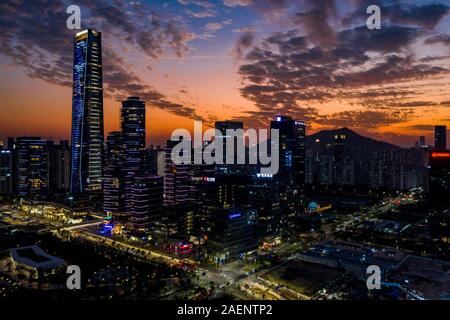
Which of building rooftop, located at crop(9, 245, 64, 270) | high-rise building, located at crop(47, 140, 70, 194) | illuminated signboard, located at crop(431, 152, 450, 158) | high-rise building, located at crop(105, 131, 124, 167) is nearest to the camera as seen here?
building rooftop, located at crop(9, 245, 64, 270)

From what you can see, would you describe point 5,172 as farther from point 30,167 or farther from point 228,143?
point 228,143

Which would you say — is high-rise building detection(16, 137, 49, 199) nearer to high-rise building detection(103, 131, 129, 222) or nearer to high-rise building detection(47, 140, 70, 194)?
high-rise building detection(47, 140, 70, 194)

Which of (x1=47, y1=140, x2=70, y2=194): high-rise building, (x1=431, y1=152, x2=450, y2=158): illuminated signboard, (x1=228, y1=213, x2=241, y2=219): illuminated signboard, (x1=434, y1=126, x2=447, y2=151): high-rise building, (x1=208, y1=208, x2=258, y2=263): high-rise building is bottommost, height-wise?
(x1=208, y1=208, x2=258, y2=263): high-rise building

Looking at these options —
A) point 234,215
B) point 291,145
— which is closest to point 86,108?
point 291,145

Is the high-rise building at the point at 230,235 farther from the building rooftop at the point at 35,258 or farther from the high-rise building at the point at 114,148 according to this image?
the high-rise building at the point at 114,148

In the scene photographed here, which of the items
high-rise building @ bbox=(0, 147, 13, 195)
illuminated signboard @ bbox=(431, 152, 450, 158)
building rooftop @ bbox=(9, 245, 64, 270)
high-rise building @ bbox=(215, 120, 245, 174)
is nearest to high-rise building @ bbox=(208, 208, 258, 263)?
building rooftop @ bbox=(9, 245, 64, 270)

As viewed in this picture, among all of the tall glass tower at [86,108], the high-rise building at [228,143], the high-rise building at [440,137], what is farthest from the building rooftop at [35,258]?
the high-rise building at [440,137]
